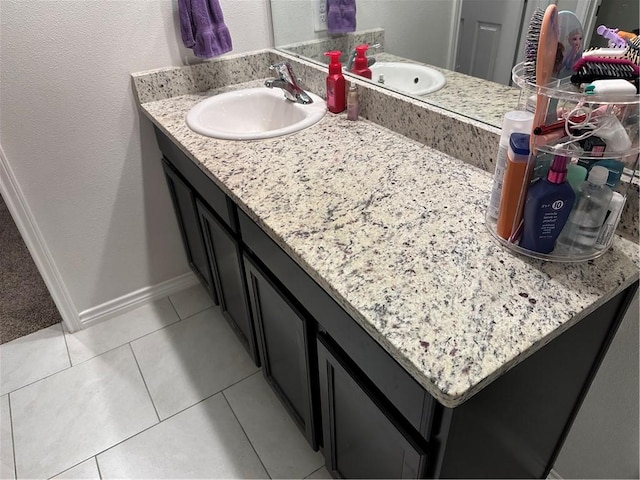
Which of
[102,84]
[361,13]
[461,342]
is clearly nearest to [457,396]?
[461,342]

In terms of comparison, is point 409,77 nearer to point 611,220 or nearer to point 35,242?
point 611,220

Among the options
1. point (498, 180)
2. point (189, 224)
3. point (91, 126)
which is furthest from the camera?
point (189, 224)

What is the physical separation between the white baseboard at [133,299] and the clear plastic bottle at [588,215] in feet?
5.54

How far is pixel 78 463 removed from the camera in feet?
4.71

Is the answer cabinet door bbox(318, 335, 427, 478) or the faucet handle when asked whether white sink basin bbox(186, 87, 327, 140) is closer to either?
the faucet handle

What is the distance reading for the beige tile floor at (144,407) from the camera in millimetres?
1426

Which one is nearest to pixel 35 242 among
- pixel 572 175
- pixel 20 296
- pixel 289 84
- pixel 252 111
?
pixel 20 296

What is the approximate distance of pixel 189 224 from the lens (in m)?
1.76

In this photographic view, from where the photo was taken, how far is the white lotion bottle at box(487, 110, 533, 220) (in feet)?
2.52

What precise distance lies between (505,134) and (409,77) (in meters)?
0.57

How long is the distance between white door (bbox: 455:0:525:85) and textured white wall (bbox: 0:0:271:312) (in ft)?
2.95

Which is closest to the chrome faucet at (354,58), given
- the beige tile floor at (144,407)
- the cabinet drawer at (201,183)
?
the cabinet drawer at (201,183)

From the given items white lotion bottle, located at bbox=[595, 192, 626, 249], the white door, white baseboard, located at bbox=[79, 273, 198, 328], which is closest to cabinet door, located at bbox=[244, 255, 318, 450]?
white lotion bottle, located at bbox=[595, 192, 626, 249]

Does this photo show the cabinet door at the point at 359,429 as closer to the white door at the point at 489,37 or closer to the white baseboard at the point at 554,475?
the white baseboard at the point at 554,475
